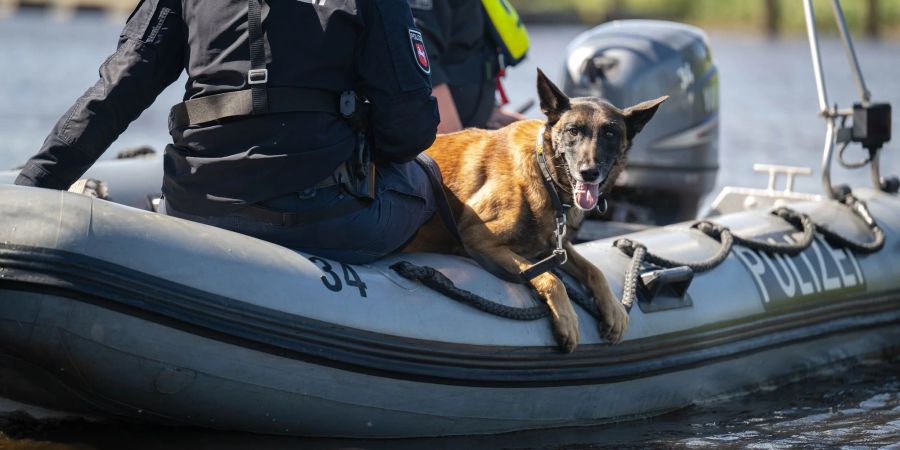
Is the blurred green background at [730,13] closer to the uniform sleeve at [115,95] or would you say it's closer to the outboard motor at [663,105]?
the outboard motor at [663,105]

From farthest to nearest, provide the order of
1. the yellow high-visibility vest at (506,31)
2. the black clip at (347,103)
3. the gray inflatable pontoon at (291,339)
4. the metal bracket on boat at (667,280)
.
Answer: the yellow high-visibility vest at (506,31) < the metal bracket on boat at (667,280) < the black clip at (347,103) < the gray inflatable pontoon at (291,339)

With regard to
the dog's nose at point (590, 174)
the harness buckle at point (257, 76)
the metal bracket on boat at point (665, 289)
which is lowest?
the metal bracket on boat at point (665, 289)

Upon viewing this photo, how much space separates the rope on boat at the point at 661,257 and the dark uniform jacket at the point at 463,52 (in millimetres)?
1230

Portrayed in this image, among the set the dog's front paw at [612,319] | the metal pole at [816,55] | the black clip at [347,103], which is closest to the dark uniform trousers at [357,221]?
the black clip at [347,103]

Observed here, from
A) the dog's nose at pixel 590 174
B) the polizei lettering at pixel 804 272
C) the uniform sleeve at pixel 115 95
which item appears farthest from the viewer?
the polizei lettering at pixel 804 272

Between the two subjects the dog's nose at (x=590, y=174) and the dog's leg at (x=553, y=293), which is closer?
the dog's nose at (x=590, y=174)

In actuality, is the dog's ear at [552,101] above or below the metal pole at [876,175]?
above

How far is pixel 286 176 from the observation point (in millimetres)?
3385

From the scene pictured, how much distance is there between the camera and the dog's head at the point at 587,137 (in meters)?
3.64

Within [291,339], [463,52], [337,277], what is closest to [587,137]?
[337,277]

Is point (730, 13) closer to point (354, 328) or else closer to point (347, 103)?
point (347, 103)

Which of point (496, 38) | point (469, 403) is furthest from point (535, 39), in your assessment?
point (469, 403)

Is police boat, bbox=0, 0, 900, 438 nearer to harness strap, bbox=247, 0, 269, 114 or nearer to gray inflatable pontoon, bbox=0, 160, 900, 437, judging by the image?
gray inflatable pontoon, bbox=0, 160, 900, 437

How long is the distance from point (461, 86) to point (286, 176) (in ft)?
7.10
